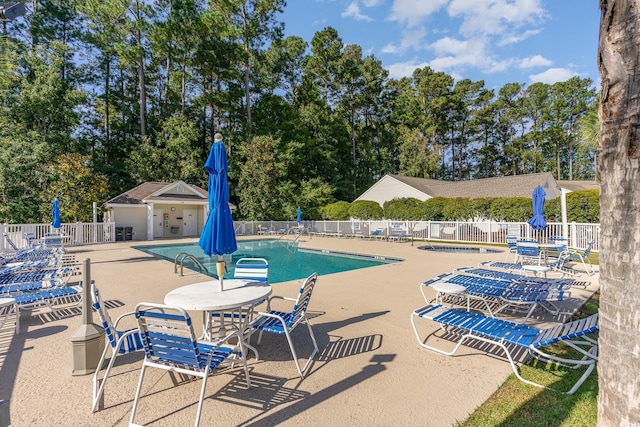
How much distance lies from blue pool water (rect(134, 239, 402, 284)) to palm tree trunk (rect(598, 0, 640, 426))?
8.08 m

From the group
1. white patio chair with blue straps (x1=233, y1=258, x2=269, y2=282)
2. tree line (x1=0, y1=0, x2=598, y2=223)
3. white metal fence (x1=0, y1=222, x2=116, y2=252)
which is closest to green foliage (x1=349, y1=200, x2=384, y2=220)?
tree line (x1=0, y1=0, x2=598, y2=223)

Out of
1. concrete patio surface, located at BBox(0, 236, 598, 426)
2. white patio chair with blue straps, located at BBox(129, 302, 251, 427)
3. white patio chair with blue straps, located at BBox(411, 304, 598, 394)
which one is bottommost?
concrete patio surface, located at BBox(0, 236, 598, 426)

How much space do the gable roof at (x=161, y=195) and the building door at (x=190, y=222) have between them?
1.53 metres

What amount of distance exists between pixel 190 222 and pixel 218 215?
71.7 ft

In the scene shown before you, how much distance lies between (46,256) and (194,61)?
25.5m

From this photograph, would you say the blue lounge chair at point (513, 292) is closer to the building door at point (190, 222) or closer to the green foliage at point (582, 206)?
the green foliage at point (582, 206)

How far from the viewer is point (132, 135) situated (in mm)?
31531

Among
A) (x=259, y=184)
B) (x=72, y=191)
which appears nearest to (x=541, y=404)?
(x=72, y=191)

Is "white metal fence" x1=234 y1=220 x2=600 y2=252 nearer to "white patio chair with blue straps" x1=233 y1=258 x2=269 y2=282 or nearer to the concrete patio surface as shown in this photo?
the concrete patio surface

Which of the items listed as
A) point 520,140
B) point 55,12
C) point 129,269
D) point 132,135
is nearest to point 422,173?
point 520,140

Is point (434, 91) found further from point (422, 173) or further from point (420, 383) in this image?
point (420, 383)

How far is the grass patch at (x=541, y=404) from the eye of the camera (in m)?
2.57

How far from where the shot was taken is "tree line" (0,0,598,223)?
77.3 ft

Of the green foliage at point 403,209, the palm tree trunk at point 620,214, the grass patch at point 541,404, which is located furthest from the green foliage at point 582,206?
the palm tree trunk at point 620,214
